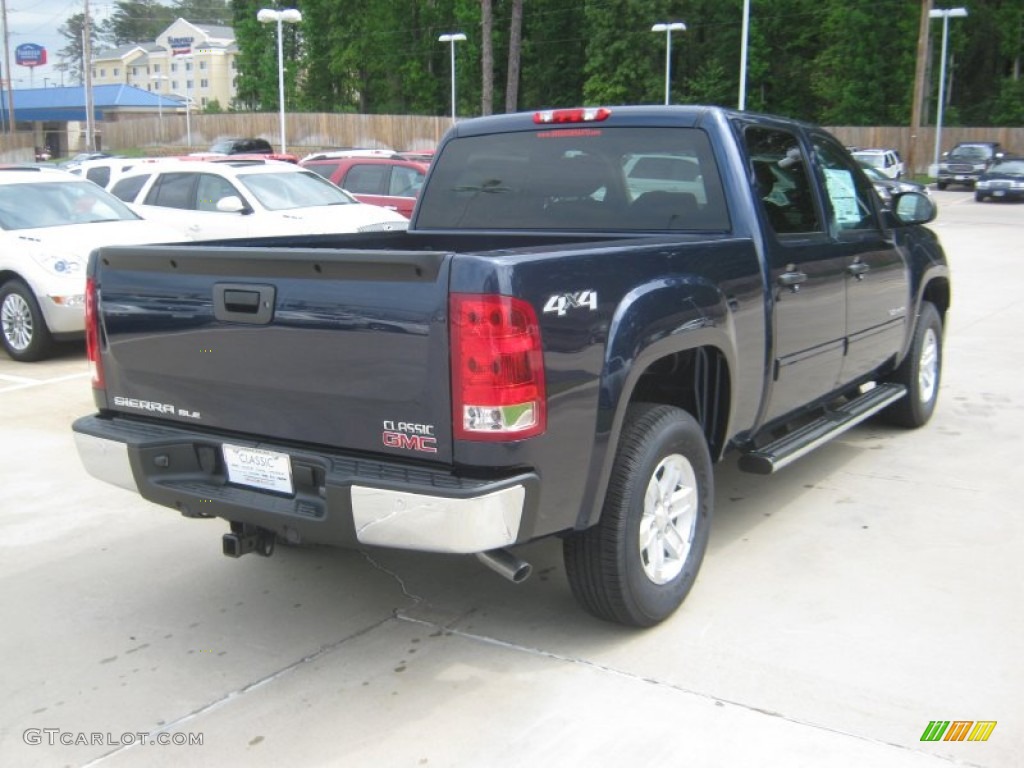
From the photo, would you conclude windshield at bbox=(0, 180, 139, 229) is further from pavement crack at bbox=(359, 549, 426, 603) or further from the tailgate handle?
the tailgate handle

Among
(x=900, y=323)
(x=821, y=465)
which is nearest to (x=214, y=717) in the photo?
(x=821, y=465)

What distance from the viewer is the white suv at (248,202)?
506 inches

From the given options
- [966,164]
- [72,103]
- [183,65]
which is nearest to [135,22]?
[183,65]

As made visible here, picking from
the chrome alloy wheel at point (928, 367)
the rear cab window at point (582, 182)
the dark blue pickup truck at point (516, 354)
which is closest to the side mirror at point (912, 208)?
the chrome alloy wheel at point (928, 367)

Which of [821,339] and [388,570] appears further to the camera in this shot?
[821,339]

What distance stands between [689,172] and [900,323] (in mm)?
2261

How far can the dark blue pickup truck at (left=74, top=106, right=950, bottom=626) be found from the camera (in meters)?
3.23

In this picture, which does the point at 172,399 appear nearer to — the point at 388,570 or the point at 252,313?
the point at 252,313

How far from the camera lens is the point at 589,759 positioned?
3168 mm

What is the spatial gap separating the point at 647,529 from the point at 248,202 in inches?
404

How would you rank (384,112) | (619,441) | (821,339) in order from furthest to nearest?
(384,112) → (821,339) → (619,441)

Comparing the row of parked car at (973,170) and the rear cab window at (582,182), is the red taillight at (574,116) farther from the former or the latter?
the row of parked car at (973,170)

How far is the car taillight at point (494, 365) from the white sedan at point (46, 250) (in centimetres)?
657

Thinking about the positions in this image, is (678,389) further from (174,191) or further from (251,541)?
(174,191)
